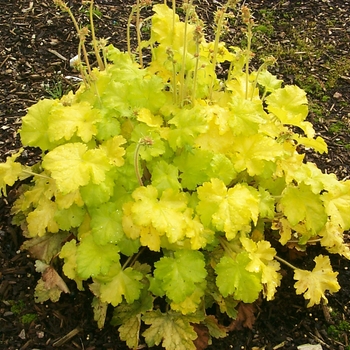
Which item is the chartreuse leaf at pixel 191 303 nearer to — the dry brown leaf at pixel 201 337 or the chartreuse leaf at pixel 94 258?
the dry brown leaf at pixel 201 337

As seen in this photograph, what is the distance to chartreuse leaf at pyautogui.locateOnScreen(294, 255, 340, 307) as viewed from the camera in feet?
8.89

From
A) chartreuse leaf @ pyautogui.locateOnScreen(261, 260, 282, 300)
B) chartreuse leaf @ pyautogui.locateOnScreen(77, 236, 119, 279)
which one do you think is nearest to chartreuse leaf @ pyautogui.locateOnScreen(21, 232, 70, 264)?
chartreuse leaf @ pyautogui.locateOnScreen(77, 236, 119, 279)

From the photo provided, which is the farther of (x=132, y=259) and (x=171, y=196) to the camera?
(x=132, y=259)

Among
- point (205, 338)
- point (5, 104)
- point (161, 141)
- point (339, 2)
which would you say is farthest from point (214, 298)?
point (339, 2)

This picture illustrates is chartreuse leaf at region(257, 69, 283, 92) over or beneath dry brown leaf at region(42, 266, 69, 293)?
over

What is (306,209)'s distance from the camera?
2.59 metres

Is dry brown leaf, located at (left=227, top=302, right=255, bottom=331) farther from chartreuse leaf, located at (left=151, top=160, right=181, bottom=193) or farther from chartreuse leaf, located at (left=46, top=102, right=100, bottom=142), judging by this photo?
chartreuse leaf, located at (left=46, top=102, right=100, bottom=142)

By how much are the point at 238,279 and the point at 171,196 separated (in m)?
0.50

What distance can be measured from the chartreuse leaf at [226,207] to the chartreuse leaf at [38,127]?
0.85 meters

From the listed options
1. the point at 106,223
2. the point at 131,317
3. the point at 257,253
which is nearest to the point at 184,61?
the point at 106,223

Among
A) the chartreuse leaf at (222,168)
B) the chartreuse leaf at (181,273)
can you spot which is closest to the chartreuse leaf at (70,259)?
the chartreuse leaf at (181,273)

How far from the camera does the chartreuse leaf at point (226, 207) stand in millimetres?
2361

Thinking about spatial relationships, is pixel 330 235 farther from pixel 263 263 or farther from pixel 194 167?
pixel 194 167

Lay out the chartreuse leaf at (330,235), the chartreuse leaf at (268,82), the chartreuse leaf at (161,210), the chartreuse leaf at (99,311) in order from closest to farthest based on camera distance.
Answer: the chartreuse leaf at (161,210), the chartreuse leaf at (99,311), the chartreuse leaf at (330,235), the chartreuse leaf at (268,82)
